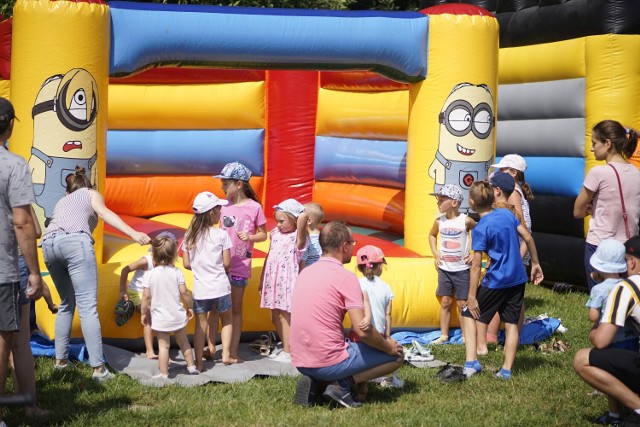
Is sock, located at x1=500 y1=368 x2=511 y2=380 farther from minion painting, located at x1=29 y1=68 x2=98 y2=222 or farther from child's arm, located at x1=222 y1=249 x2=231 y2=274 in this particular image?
minion painting, located at x1=29 y1=68 x2=98 y2=222

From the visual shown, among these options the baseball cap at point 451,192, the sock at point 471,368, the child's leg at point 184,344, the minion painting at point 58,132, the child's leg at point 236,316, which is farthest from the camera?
the baseball cap at point 451,192

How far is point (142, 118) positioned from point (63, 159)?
314 cm

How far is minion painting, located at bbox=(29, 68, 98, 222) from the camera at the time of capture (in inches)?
261

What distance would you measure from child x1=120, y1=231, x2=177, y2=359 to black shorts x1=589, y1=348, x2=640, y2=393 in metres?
2.83

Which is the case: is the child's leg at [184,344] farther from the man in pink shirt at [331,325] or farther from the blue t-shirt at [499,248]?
the blue t-shirt at [499,248]

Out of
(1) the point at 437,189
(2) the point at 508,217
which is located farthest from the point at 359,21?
(2) the point at 508,217

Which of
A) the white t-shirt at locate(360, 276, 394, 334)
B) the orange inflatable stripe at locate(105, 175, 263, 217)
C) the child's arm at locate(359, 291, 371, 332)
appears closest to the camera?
the child's arm at locate(359, 291, 371, 332)

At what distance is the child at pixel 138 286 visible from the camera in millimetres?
6531

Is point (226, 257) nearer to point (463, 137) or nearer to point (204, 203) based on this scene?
point (204, 203)

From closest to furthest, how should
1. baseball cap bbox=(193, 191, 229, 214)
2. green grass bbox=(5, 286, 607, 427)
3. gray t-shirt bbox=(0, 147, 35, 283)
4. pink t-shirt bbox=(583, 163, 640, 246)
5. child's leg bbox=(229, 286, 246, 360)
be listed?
gray t-shirt bbox=(0, 147, 35, 283), green grass bbox=(5, 286, 607, 427), pink t-shirt bbox=(583, 163, 640, 246), baseball cap bbox=(193, 191, 229, 214), child's leg bbox=(229, 286, 246, 360)

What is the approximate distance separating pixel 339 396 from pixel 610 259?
1558 mm

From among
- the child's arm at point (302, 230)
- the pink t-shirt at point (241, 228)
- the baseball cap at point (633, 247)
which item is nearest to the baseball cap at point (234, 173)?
the pink t-shirt at point (241, 228)

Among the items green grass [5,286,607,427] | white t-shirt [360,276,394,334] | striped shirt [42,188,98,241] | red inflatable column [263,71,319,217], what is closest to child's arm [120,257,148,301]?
striped shirt [42,188,98,241]

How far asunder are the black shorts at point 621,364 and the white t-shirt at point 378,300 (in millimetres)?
1257
